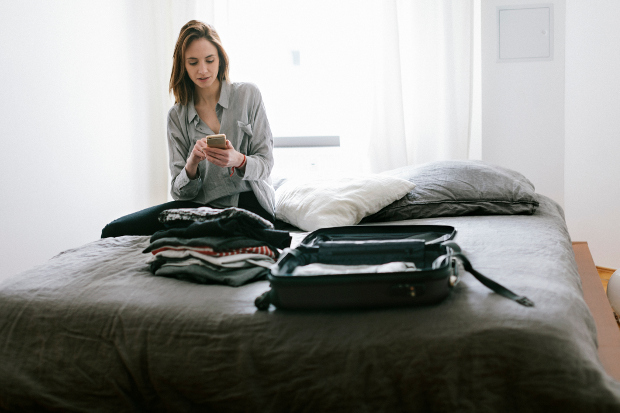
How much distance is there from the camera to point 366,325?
93 cm

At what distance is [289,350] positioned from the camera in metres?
0.93

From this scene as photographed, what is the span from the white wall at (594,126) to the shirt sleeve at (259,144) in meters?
1.73

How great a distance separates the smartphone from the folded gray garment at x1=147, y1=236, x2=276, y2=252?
445 millimetres

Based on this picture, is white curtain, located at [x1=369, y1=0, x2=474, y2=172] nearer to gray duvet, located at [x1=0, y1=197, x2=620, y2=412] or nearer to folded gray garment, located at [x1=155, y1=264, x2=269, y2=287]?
gray duvet, located at [x1=0, y1=197, x2=620, y2=412]

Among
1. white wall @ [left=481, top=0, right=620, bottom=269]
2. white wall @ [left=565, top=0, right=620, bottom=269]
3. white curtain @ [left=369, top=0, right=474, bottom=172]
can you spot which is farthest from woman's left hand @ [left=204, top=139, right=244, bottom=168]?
white wall @ [left=565, top=0, right=620, bottom=269]

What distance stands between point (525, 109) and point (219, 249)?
7.32ft

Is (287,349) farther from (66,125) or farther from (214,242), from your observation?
(66,125)

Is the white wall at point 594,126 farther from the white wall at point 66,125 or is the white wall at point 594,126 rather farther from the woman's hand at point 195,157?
the white wall at point 66,125

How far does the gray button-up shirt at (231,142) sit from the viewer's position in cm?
193

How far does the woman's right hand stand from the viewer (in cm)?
169

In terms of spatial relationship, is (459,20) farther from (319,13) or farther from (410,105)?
(319,13)

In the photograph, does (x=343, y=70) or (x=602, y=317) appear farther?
(x=343, y=70)

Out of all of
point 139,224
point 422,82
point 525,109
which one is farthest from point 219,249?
point 525,109

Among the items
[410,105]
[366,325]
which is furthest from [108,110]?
[366,325]
